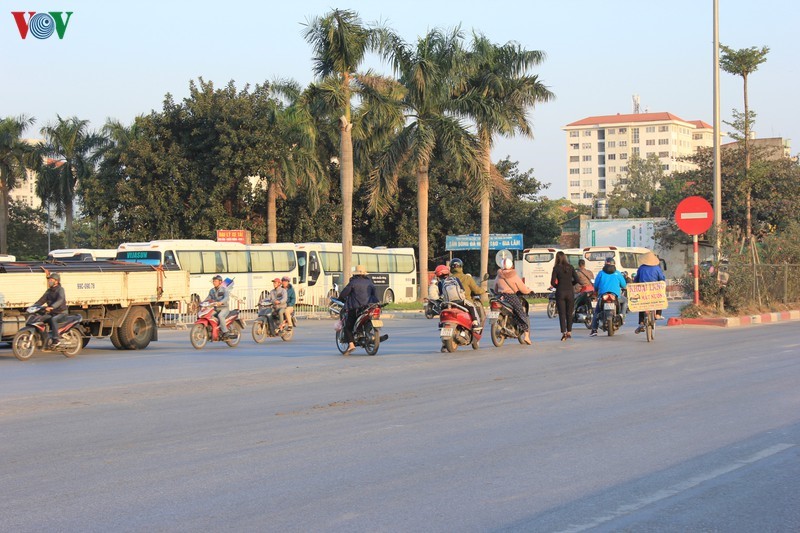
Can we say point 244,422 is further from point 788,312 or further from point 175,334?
point 788,312

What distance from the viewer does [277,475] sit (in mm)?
7602

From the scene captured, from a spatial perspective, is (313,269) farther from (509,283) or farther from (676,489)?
(676,489)

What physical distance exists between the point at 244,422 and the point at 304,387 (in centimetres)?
336

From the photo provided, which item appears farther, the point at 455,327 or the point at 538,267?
the point at 538,267

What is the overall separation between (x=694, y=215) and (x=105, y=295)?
14.7 metres

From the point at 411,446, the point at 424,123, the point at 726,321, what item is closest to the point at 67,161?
the point at 424,123

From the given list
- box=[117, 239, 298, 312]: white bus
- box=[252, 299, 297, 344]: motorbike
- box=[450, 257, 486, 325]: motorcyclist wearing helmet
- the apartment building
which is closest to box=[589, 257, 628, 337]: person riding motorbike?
box=[450, 257, 486, 325]: motorcyclist wearing helmet

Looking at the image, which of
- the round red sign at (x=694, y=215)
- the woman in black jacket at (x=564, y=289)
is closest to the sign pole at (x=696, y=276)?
the round red sign at (x=694, y=215)

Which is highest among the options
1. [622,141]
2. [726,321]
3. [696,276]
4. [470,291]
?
[622,141]

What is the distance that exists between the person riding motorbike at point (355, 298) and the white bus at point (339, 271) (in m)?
25.2

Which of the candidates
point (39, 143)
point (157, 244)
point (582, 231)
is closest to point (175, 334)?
point (157, 244)

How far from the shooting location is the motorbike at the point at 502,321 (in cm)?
1953

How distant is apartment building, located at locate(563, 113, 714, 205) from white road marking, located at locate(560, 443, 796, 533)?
186 meters

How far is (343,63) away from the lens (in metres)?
37.2
